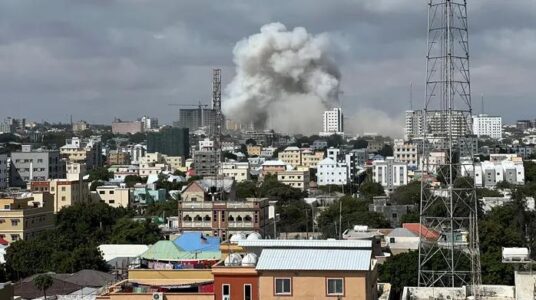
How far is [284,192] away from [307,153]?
39372 mm

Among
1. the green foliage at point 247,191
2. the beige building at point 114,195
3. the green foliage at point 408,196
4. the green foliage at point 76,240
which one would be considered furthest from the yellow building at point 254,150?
the green foliage at point 76,240

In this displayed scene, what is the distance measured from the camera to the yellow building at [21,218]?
35.8 meters

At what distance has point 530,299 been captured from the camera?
16.8 meters

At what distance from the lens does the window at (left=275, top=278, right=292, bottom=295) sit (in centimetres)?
1331

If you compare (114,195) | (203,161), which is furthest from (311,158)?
(114,195)

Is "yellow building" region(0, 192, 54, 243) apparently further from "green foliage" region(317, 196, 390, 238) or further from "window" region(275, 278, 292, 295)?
"window" region(275, 278, 292, 295)

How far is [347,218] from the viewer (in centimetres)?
4266

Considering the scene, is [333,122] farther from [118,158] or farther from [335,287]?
[335,287]

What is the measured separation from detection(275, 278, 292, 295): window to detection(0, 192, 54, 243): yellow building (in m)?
23.1

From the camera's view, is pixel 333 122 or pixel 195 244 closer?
pixel 195 244

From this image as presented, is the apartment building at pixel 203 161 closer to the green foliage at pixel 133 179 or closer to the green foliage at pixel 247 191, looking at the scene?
the green foliage at pixel 133 179

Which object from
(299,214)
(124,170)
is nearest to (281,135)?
(124,170)

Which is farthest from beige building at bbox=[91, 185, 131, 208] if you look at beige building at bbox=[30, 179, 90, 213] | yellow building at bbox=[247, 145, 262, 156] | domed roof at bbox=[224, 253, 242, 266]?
yellow building at bbox=[247, 145, 262, 156]

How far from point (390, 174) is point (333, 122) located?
62.9 meters
